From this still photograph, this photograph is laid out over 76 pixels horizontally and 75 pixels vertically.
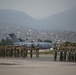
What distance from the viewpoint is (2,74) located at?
16.0 meters

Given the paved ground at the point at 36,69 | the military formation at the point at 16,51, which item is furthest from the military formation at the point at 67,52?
the paved ground at the point at 36,69

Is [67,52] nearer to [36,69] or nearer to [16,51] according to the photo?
[16,51]

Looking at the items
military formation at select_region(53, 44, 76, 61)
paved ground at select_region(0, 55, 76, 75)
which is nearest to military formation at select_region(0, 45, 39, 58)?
military formation at select_region(53, 44, 76, 61)

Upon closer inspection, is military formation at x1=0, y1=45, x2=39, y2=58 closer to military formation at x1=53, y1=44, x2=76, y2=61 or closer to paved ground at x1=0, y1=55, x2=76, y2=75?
military formation at x1=53, y1=44, x2=76, y2=61

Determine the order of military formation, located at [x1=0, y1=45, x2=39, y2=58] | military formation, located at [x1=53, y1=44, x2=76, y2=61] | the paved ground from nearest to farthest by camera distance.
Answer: the paved ground < military formation, located at [x1=53, y1=44, x2=76, y2=61] < military formation, located at [x1=0, y1=45, x2=39, y2=58]

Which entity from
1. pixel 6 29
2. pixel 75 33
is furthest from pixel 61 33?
pixel 6 29

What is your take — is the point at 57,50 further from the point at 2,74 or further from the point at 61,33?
the point at 61,33

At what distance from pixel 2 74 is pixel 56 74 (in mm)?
2677

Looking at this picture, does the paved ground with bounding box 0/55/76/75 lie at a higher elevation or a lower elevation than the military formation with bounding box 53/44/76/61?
lower

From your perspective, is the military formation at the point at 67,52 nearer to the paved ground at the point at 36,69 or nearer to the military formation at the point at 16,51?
the military formation at the point at 16,51

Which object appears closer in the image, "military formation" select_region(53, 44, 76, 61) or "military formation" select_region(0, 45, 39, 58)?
"military formation" select_region(53, 44, 76, 61)

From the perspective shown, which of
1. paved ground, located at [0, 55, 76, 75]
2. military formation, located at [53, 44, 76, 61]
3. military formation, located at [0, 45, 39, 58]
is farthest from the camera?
military formation, located at [0, 45, 39, 58]

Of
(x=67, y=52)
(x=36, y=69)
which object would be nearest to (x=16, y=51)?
(x=67, y=52)

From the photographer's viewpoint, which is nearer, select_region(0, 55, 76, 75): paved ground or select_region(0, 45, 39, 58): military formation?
select_region(0, 55, 76, 75): paved ground
